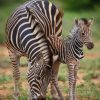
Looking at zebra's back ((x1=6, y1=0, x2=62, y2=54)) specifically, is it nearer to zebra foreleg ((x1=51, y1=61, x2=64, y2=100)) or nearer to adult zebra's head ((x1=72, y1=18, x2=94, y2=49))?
adult zebra's head ((x1=72, y1=18, x2=94, y2=49))

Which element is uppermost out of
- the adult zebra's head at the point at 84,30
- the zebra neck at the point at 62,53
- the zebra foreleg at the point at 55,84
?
the adult zebra's head at the point at 84,30

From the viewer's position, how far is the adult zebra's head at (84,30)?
29.9 ft

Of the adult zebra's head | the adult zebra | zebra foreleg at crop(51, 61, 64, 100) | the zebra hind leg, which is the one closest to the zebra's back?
the adult zebra

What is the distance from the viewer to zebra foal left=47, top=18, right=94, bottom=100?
9102 millimetres

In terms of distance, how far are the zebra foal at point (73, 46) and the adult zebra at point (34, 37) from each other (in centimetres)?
25

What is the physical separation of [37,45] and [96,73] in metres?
5.24

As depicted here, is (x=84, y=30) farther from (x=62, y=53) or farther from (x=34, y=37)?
(x=34, y=37)

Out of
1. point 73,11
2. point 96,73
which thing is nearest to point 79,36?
point 96,73

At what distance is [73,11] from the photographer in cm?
2631

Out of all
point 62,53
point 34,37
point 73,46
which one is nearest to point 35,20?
point 34,37

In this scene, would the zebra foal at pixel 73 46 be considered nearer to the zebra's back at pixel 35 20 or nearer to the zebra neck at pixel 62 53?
the zebra neck at pixel 62 53

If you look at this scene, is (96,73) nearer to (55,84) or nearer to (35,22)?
(55,84)

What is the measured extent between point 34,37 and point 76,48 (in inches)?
43.5

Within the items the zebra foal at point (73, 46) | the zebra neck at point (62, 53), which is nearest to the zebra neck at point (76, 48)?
the zebra foal at point (73, 46)
